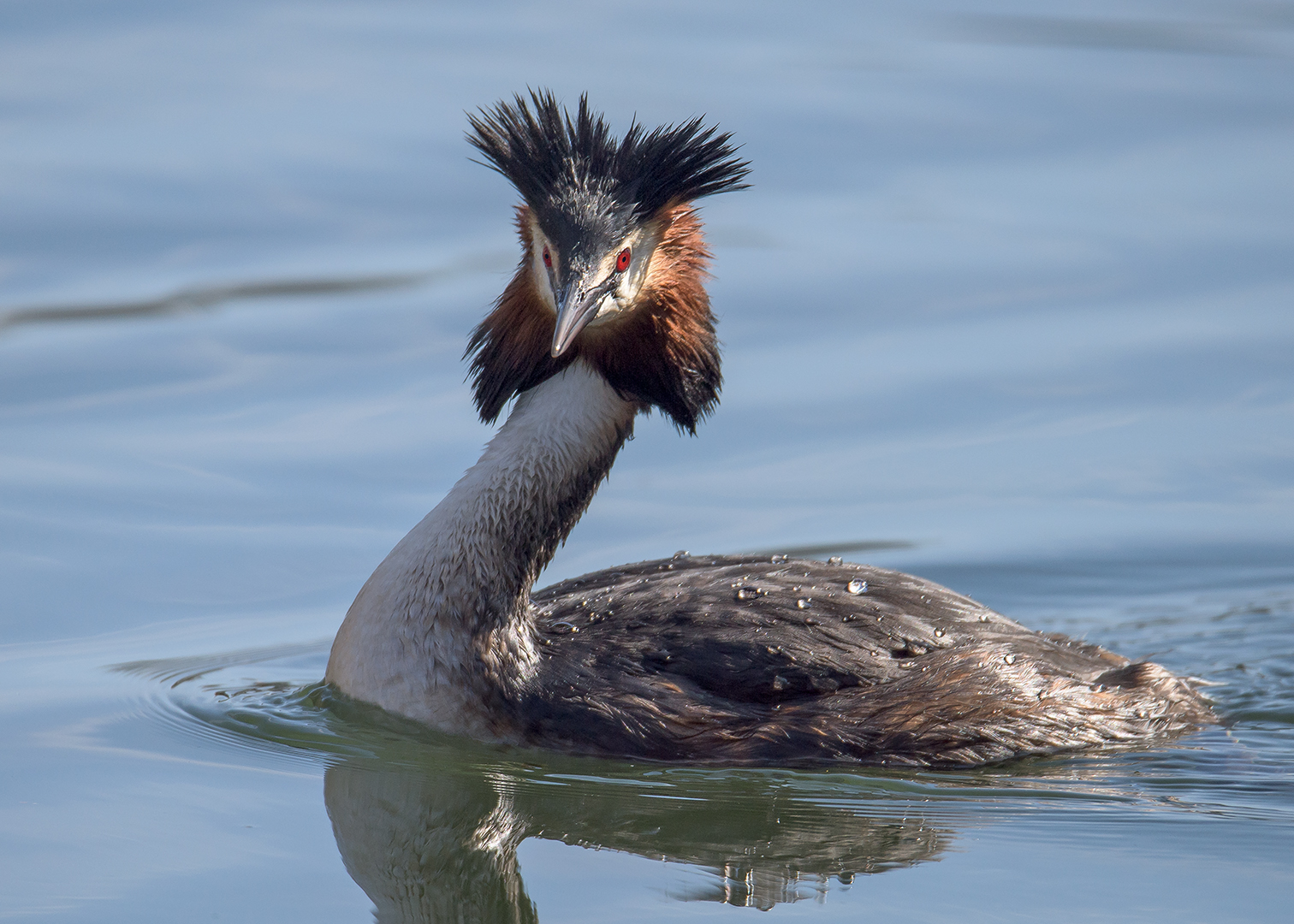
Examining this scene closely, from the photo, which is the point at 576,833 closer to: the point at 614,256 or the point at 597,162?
the point at 614,256

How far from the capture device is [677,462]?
11461 millimetres

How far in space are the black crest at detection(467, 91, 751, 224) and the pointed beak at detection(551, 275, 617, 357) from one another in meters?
0.34

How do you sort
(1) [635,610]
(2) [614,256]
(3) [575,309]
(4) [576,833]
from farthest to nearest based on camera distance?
(1) [635,610]
(2) [614,256]
(3) [575,309]
(4) [576,833]

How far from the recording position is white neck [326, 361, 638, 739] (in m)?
7.58

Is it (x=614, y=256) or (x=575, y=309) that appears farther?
(x=614, y=256)

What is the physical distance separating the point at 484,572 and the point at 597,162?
173cm

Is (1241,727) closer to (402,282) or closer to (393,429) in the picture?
(393,429)

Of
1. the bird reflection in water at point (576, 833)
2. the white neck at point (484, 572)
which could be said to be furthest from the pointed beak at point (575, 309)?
the bird reflection in water at point (576, 833)

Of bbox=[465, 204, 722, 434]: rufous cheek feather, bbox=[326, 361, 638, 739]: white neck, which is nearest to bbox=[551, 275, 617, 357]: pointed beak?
bbox=[465, 204, 722, 434]: rufous cheek feather

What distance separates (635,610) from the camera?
25.5 feet

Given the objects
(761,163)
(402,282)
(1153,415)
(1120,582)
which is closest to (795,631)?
(1120,582)

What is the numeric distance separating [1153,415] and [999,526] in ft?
6.11

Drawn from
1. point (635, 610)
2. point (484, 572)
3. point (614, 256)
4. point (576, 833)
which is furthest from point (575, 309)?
point (576, 833)

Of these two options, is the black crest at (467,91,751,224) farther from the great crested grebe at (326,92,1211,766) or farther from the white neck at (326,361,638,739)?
the white neck at (326,361,638,739)
